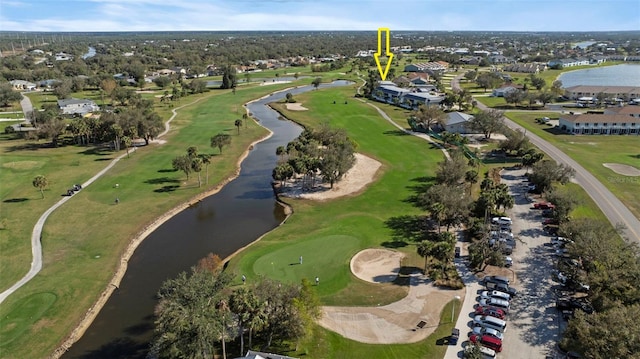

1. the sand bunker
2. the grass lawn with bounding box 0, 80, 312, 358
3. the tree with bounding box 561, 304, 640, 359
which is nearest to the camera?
the tree with bounding box 561, 304, 640, 359

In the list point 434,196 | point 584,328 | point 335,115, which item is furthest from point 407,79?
point 584,328

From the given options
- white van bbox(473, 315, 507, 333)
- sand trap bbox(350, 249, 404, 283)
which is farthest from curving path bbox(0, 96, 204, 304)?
white van bbox(473, 315, 507, 333)

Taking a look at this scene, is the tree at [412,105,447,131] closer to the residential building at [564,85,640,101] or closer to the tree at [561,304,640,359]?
the residential building at [564,85,640,101]

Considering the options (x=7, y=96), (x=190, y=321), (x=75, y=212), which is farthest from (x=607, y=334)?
(x=7, y=96)

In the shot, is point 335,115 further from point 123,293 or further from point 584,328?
point 584,328

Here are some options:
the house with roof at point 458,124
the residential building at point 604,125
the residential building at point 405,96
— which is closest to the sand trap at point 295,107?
the residential building at point 405,96

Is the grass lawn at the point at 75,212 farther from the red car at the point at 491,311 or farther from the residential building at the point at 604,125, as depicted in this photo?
the residential building at the point at 604,125
